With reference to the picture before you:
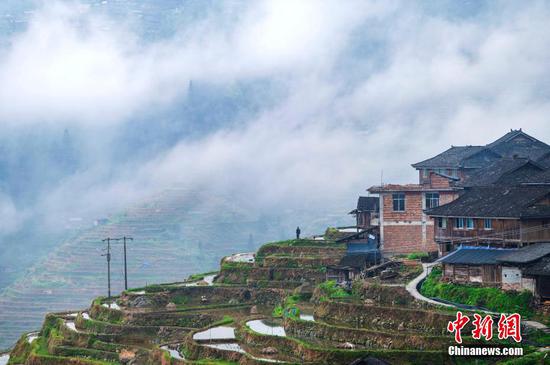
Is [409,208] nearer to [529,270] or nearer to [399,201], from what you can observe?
[399,201]

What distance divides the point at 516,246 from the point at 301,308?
540 inches

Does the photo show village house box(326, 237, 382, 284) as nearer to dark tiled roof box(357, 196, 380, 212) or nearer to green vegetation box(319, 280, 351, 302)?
green vegetation box(319, 280, 351, 302)

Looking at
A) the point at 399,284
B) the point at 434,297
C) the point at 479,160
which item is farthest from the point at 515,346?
the point at 479,160

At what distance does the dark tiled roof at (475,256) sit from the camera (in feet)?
192

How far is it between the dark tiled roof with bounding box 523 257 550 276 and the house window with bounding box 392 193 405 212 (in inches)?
1052

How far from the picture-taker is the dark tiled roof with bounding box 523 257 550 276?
174ft

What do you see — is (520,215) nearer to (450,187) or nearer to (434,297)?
(434,297)

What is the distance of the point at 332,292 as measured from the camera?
66.1m

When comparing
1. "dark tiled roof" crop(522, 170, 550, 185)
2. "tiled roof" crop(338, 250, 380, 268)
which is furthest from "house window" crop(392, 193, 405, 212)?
"dark tiled roof" crop(522, 170, 550, 185)

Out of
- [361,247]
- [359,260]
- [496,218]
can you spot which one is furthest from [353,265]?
[496,218]

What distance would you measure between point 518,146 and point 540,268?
137 ft

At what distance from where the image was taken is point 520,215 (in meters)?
60.0
